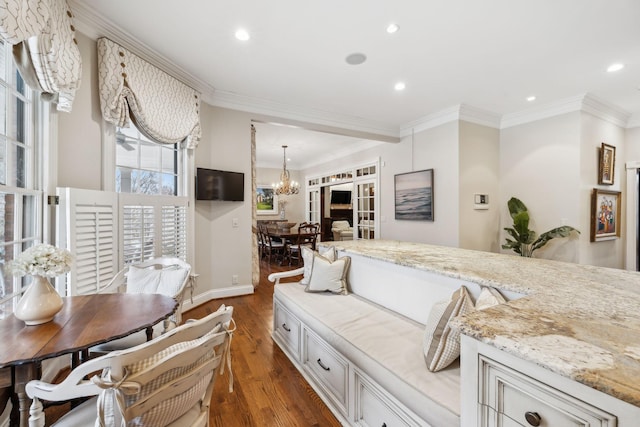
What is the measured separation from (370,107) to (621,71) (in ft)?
9.44

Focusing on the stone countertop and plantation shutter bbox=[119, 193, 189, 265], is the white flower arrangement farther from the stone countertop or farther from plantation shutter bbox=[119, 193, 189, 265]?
the stone countertop

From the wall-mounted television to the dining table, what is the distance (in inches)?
76.8

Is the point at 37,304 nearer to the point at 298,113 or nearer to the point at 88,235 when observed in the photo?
the point at 88,235

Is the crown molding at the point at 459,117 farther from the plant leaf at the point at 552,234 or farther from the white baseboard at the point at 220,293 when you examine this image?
the white baseboard at the point at 220,293

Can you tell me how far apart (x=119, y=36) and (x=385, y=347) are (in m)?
3.35

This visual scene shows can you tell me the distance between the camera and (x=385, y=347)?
1.55 metres

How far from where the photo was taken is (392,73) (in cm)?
325

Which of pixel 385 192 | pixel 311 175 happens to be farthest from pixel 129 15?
pixel 311 175

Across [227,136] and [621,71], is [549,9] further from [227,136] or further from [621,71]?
[227,136]

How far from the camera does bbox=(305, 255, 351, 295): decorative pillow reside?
2550 mm

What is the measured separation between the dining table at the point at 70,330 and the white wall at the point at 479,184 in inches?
163

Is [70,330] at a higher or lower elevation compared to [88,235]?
lower

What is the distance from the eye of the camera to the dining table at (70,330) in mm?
1083

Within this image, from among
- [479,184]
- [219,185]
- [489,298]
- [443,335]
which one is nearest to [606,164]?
[479,184]
